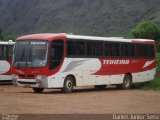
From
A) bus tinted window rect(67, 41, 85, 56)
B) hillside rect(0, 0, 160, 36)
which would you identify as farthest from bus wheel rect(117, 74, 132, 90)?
hillside rect(0, 0, 160, 36)

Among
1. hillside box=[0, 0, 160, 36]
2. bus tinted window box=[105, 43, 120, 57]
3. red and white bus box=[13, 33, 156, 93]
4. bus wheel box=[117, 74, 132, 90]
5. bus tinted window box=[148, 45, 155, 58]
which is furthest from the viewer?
hillside box=[0, 0, 160, 36]

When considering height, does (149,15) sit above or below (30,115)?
above

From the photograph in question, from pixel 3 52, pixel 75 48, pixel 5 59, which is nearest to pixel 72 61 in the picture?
pixel 75 48

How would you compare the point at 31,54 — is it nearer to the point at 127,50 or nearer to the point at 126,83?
the point at 127,50

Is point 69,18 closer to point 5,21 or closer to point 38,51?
point 5,21

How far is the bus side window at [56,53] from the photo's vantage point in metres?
23.0

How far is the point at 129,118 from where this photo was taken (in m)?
13.2

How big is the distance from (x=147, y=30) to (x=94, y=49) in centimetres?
6610

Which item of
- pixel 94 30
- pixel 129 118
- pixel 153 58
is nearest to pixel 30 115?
pixel 129 118

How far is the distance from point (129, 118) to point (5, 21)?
11656cm

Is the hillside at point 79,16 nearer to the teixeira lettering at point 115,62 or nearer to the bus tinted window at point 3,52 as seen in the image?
the bus tinted window at point 3,52

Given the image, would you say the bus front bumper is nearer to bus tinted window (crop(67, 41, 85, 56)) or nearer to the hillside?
bus tinted window (crop(67, 41, 85, 56))

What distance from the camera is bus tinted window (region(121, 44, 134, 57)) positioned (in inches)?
1123

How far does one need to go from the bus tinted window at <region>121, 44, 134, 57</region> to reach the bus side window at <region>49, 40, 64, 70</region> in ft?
19.4
